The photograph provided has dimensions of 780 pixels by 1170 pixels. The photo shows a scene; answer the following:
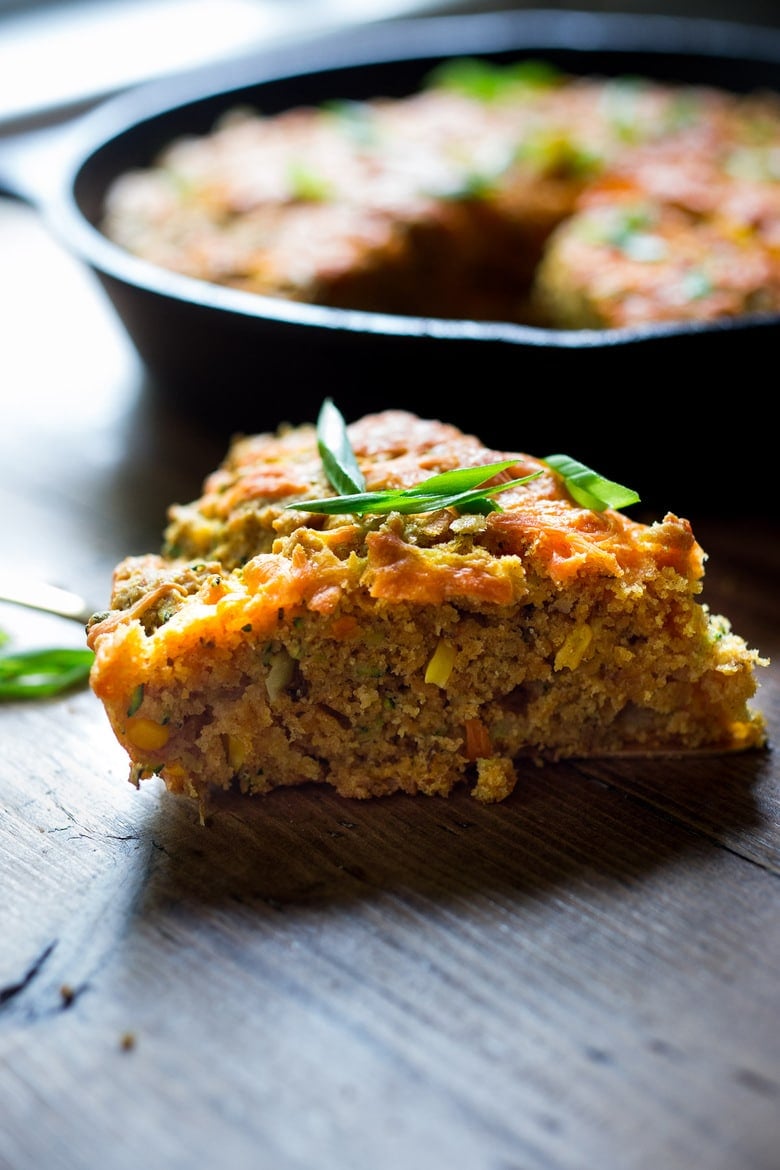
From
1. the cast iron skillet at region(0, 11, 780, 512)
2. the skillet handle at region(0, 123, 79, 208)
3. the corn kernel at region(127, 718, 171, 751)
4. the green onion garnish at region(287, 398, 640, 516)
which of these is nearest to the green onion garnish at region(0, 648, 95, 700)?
the corn kernel at region(127, 718, 171, 751)

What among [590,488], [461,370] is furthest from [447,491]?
[461,370]

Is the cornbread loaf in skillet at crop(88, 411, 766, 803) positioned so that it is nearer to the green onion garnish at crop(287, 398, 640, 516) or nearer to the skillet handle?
the green onion garnish at crop(287, 398, 640, 516)

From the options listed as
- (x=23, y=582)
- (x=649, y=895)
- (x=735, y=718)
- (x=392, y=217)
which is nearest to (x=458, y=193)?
(x=392, y=217)

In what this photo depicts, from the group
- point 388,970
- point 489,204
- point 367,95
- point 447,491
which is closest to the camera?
point 388,970

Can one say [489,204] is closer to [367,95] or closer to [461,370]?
[367,95]

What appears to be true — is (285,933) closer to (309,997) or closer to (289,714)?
(309,997)

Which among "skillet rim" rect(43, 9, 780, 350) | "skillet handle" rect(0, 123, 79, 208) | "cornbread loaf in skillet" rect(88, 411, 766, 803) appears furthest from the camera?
"skillet handle" rect(0, 123, 79, 208)
